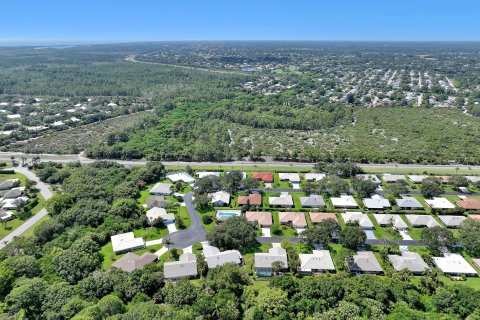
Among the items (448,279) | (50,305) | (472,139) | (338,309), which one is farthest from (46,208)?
(472,139)

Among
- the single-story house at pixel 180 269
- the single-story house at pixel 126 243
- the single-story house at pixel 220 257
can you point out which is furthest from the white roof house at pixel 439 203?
the single-story house at pixel 126 243

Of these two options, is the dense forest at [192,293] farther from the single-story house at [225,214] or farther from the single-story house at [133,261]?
the single-story house at [225,214]

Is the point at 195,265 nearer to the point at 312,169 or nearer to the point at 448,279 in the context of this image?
the point at 448,279

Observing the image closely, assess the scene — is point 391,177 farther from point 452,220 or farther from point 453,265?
point 453,265

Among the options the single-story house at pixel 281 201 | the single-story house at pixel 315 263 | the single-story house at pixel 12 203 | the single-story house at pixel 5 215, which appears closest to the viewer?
the single-story house at pixel 315 263

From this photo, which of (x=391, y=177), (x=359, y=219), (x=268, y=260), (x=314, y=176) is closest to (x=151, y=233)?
(x=268, y=260)

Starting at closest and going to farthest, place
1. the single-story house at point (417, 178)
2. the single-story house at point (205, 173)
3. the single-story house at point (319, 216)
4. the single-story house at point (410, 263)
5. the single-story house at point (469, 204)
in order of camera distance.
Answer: the single-story house at point (410, 263) < the single-story house at point (319, 216) < the single-story house at point (469, 204) < the single-story house at point (417, 178) < the single-story house at point (205, 173)

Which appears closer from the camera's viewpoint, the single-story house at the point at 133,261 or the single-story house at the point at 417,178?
the single-story house at the point at 133,261
